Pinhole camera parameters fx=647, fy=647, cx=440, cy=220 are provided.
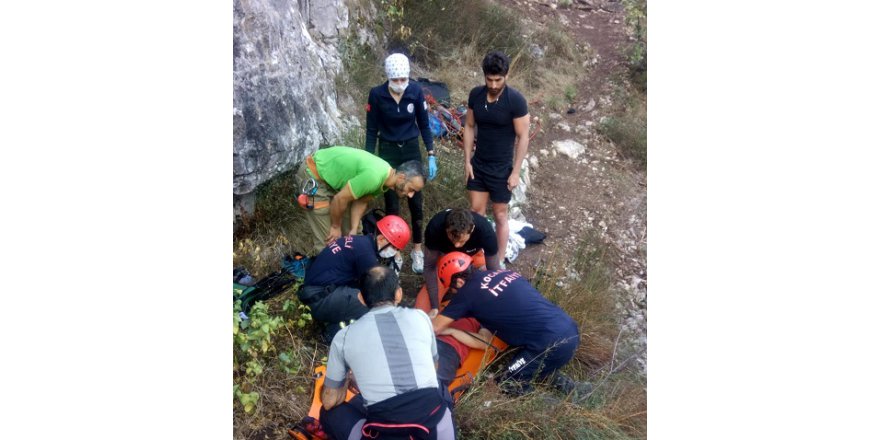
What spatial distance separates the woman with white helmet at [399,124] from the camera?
14.7 feet

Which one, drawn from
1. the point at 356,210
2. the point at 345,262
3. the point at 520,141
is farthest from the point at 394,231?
the point at 520,141

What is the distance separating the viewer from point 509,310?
11.7ft

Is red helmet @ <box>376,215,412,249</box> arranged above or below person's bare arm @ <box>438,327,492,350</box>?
above

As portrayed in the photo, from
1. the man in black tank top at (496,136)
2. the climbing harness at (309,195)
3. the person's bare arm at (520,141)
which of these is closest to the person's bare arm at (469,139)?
the man in black tank top at (496,136)

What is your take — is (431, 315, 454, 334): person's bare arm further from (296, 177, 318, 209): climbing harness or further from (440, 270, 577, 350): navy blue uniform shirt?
(296, 177, 318, 209): climbing harness

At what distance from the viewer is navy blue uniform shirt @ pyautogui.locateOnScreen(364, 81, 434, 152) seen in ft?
14.9

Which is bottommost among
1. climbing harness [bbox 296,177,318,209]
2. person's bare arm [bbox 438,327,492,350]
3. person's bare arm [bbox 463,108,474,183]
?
person's bare arm [bbox 438,327,492,350]

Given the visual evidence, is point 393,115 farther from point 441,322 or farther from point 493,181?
point 441,322

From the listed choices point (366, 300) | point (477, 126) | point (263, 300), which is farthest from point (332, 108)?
point (366, 300)

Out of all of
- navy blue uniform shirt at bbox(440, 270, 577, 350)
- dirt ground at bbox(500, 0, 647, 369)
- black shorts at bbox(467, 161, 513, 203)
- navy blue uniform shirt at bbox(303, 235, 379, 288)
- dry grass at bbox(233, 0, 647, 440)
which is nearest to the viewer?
dry grass at bbox(233, 0, 647, 440)

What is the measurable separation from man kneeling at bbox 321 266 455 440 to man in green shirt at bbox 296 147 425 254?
141cm

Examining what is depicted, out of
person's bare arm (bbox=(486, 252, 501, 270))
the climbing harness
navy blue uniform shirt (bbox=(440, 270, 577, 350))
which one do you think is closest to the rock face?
the climbing harness

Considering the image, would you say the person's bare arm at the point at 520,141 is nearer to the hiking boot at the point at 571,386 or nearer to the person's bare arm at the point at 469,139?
the person's bare arm at the point at 469,139

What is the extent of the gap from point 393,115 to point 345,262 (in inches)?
47.1
